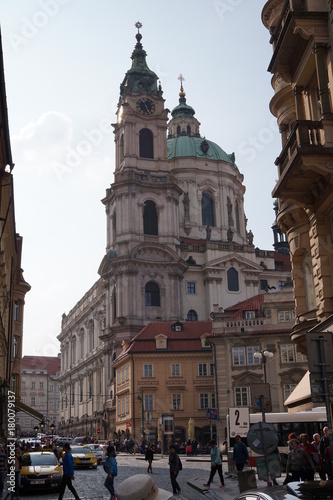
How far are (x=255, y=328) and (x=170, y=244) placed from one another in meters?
28.0

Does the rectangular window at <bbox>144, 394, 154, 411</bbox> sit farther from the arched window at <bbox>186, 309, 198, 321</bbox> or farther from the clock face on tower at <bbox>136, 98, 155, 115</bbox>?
the clock face on tower at <bbox>136, 98, 155, 115</bbox>

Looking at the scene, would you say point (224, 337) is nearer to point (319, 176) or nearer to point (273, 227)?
point (319, 176)

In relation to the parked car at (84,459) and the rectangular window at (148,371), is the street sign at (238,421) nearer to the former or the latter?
the parked car at (84,459)

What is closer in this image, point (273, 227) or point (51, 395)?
point (273, 227)

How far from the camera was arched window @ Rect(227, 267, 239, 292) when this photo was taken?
8053cm

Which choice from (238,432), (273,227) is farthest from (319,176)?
(273,227)

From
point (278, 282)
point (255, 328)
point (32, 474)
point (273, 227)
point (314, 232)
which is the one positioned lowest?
point (32, 474)

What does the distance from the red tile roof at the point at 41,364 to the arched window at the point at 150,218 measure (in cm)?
7164

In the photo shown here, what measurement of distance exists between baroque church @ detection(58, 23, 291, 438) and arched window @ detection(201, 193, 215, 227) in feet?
0.45

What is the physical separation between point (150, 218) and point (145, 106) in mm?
Answer: 15450

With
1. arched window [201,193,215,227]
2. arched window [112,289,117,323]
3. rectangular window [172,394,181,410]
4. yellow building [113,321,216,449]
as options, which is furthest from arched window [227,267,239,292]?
rectangular window [172,394,181,410]

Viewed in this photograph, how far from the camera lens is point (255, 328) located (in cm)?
5206

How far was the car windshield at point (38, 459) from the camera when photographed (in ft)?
73.4

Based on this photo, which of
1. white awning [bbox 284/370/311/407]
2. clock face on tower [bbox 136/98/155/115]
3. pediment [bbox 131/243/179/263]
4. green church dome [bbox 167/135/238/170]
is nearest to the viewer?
white awning [bbox 284/370/311/407]
